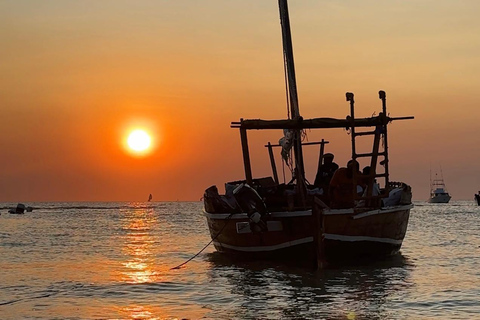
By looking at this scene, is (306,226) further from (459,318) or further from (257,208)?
(459,318)

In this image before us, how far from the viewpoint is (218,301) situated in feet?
45.6

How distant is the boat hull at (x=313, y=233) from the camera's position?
17562 millimetres

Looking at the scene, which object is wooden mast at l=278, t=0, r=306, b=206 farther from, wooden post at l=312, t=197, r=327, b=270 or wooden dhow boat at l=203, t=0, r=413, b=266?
wooden post at l=312, t=197, r=327, b=270

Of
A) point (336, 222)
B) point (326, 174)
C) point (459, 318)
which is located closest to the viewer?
point (459, 318)

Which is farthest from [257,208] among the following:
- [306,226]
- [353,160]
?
[353,160]

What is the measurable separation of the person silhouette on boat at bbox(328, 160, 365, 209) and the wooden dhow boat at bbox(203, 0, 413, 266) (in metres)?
0.02

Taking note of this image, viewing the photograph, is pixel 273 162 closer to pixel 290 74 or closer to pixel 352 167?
pixel 290 74

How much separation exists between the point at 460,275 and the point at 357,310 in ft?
20.6

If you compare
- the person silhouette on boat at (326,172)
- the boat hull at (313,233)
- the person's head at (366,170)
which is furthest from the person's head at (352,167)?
the person silhouette on boat at (326,172)

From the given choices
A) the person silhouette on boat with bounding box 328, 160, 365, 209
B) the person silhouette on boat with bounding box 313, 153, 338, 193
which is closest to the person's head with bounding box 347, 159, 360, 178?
the person silhouette on boat with bounding box 328, 160, 365, 209

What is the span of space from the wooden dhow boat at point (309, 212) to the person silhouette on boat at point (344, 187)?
24 mm

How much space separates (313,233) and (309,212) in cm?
49

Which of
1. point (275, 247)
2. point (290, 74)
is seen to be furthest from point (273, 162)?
point (275, 247)

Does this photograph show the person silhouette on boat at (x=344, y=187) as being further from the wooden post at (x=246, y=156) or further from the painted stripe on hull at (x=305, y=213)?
the wooden post at (x=246, y=156)
